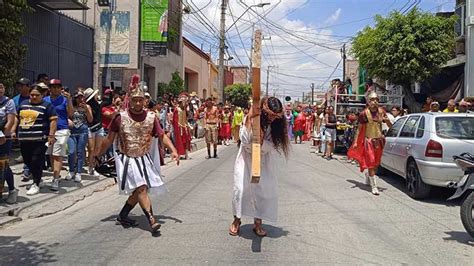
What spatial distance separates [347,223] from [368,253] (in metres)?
1.43

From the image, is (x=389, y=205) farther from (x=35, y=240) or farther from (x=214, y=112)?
(x=214, y=112)

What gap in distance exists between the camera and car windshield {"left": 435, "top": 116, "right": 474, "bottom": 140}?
8.30 m

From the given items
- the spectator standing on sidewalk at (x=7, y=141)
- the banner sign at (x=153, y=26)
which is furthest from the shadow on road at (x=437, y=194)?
the banner sign at (x=153, y=26)

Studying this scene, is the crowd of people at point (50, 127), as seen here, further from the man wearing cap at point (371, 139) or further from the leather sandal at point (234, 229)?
the man wearing cap at point (371, 139)

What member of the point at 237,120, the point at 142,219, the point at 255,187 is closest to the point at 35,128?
the point at 142,219

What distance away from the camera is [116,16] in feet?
62.3

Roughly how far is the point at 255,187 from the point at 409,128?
4.82 metres

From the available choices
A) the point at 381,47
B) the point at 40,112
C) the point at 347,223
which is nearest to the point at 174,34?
the point at 381,47

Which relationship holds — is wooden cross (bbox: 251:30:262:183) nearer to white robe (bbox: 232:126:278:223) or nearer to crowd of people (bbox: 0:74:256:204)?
white robe (bbox: 232:126:278:223)

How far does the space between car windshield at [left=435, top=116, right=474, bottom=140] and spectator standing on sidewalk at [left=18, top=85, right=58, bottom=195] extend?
631cm

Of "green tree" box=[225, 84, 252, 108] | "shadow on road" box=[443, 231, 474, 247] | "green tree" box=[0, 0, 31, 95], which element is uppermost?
"green tree" box=[225, 84, 252, 108]

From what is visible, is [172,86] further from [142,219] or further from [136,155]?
[136,155]

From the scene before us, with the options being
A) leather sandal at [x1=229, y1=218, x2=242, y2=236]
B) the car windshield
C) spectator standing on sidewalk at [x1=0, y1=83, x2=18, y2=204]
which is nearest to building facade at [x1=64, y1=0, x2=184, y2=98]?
spectator standing on sidewalk at [x1=0, y1=83, x2=18, y2=204]

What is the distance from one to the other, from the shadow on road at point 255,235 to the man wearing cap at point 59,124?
3799 mm
